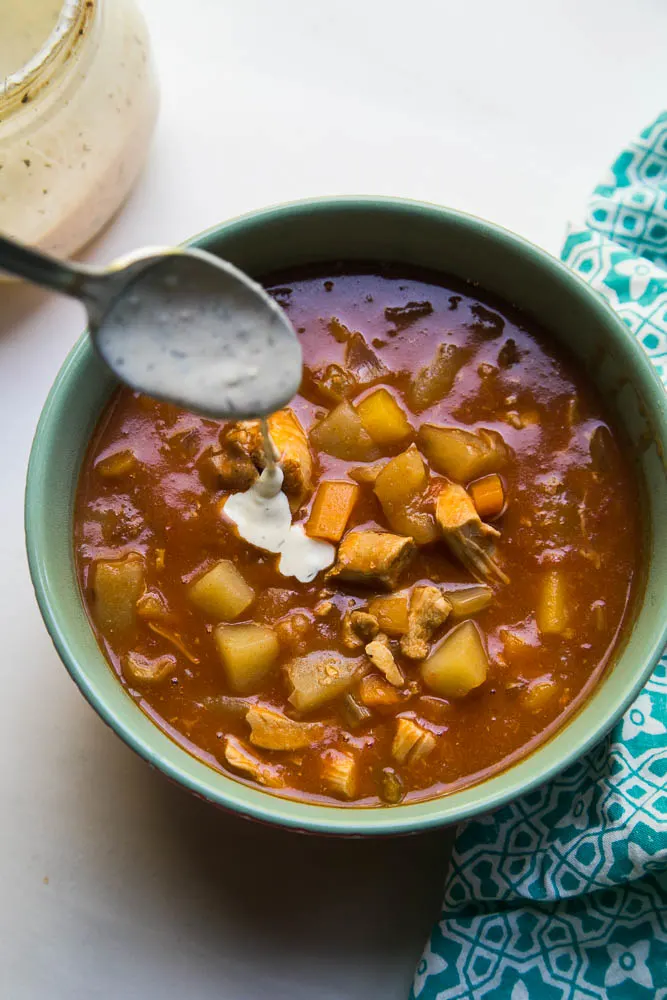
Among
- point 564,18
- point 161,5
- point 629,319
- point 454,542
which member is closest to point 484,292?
point 629,319

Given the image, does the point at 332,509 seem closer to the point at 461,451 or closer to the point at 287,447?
the point at 287,447

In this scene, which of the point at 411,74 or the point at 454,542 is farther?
the point at 411,74

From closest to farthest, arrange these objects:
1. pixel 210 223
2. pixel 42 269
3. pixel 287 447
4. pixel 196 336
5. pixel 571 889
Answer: pixel 42 269
pixel 196 336
pixel 287 447
pixel 571 889
pixel 210 223

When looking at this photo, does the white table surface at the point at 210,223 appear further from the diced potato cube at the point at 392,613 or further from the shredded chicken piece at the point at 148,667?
the diced potato cube at the point at 392,613

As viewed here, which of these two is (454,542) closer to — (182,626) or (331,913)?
(182,626)

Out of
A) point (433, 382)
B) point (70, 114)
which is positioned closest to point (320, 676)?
point (433, 382)

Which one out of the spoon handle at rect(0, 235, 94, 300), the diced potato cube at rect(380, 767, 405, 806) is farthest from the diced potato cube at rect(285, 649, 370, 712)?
the spoon handle at rect(0, 235, 94, 300)
